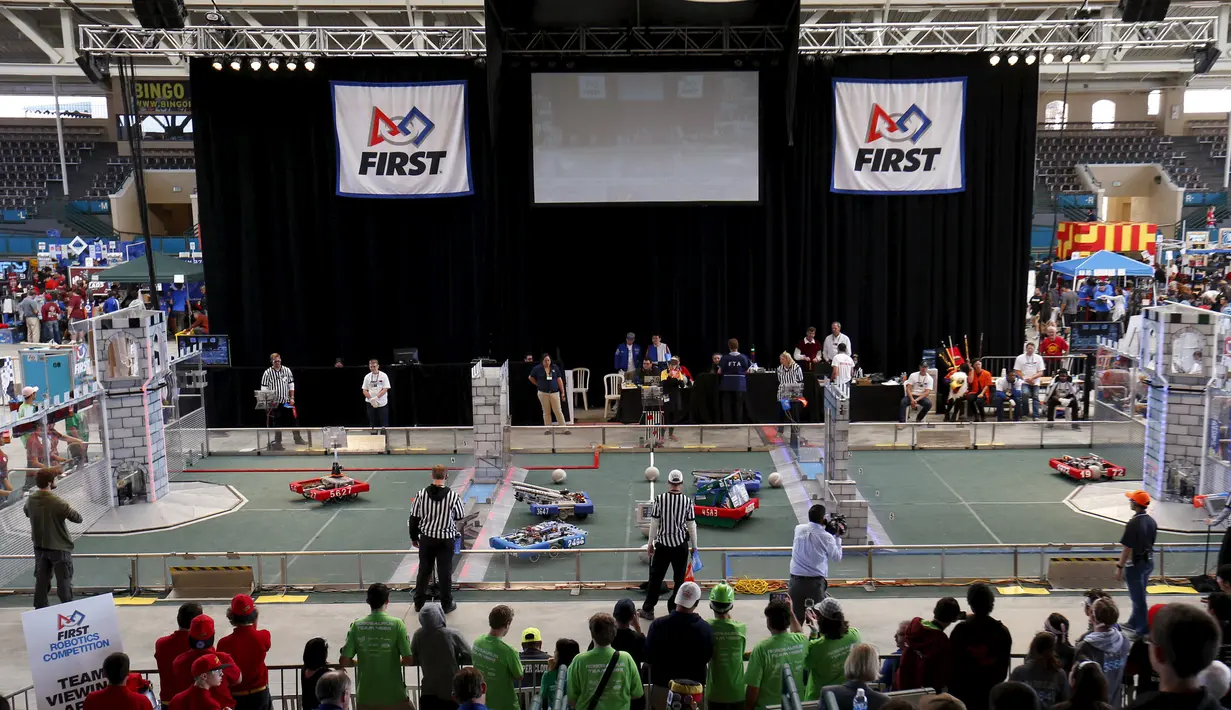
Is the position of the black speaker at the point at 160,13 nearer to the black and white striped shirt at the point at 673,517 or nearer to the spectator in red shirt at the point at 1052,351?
the black and white striped shirt at the point at 673,517

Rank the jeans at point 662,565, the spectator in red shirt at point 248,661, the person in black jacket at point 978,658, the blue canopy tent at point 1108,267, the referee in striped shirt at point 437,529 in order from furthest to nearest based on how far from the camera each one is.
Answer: the blue canopy tent at point 1108,267
the referee in striped shirt at point 437,529
the jeans at point 662,565
the spectator in red shirt at point 248,661
the person in black jacket at point 978,658

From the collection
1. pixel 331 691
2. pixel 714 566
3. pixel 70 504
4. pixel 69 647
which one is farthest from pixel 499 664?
pixel 70 504

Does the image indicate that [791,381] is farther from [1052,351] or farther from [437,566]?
[437,566]

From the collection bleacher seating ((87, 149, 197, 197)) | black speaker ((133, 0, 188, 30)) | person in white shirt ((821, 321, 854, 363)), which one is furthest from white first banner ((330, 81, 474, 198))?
bleacher seating ((87, 149, 197, 197))

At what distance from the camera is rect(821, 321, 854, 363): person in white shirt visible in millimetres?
22438

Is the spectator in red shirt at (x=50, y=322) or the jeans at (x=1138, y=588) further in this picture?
the spectator in red shirt at (x=50, y=322)

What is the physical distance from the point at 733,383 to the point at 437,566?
9785 mm

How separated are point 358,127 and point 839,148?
377 inches

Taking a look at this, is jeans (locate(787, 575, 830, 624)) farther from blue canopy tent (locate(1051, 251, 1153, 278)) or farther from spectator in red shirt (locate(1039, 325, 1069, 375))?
blue canopy tent (locate(1051, 251, 1153, 278))

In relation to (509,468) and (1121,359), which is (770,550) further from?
(1121,359)

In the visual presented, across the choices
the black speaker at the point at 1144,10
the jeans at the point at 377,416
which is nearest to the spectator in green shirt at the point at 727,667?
the jeans at the point at 377,416

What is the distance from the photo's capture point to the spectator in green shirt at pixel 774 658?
7.88 m

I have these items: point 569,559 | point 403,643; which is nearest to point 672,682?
point 403,643

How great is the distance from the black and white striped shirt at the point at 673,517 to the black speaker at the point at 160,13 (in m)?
13.0
